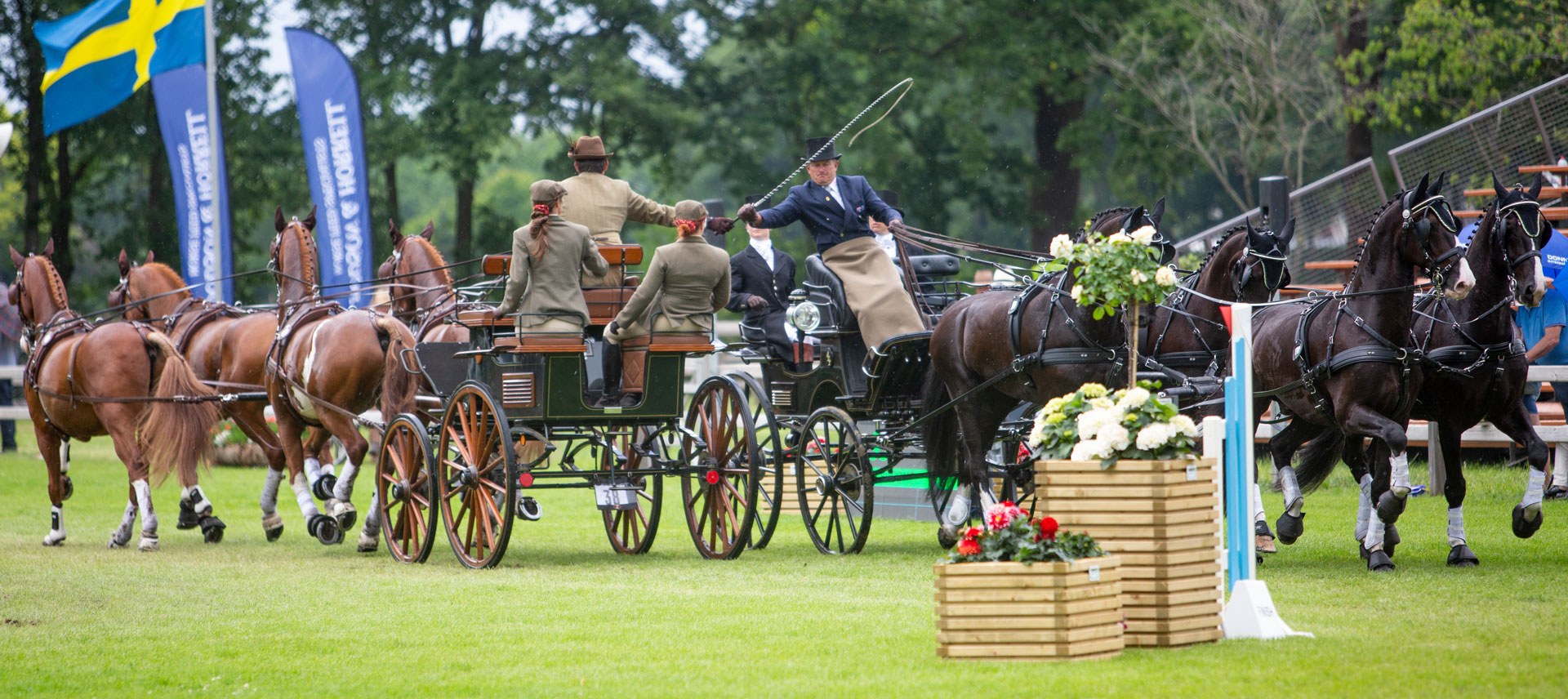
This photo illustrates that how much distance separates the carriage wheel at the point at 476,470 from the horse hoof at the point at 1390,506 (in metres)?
4.66

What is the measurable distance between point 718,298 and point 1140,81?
15.7 meters

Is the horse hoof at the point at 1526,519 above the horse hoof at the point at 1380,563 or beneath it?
above

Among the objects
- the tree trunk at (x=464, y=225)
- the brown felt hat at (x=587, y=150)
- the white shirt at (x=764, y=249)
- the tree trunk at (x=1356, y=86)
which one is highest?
the tree trunk at (x=1356, y=86)

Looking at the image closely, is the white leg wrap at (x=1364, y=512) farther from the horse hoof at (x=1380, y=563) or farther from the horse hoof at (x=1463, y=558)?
the horse hoof at (x=1380, y=563)

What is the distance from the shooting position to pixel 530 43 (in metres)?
27.3

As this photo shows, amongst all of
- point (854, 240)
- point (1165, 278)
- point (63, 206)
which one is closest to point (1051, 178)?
point (63, 206)

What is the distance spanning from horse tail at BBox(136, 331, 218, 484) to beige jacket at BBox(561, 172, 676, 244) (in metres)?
3.18

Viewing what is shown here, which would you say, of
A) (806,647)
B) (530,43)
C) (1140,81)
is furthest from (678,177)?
(806,647)

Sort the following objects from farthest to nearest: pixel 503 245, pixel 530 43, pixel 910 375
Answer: pixel 503 245 < pixel 530 43 < pixel 910 375

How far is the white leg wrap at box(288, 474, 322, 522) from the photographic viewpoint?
11.0m

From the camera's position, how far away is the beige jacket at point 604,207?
10008mm

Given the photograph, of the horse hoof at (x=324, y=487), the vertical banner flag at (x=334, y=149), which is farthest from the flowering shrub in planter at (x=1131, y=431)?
the vertical banner flag at (x=334, y=149)

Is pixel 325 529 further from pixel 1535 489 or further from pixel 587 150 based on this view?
pixel 1535 489

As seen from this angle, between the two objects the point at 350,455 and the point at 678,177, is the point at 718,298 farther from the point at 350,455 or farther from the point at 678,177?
the point at 678,177
